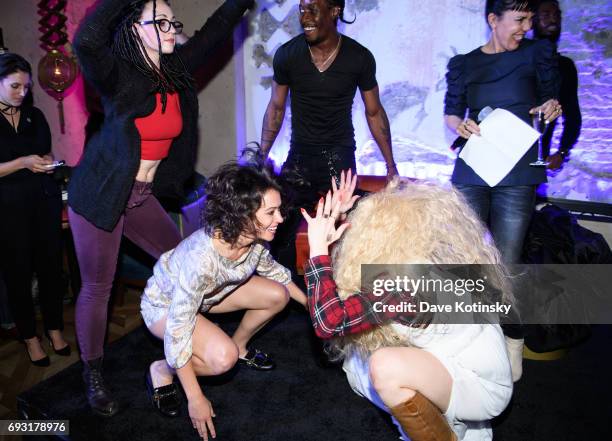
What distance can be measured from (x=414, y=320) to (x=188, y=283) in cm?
86

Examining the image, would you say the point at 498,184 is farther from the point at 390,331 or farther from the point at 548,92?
the point at 390,331

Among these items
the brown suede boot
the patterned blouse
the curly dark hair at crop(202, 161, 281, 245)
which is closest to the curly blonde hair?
the brown suede boot

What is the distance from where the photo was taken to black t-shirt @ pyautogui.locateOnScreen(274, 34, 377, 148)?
2.81 meters

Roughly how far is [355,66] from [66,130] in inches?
130

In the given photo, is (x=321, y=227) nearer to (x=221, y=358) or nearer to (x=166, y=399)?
(x=221, y=358)

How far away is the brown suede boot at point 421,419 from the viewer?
154 centimetres

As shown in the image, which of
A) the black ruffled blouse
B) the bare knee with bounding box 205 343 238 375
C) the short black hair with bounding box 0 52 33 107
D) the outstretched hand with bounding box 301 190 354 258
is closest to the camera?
the outstretched hand with bounding box 301 190 354 258

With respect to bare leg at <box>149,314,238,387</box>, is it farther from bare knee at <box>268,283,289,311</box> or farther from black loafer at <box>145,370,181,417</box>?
bare knee at <box>268,283,289,311</box>

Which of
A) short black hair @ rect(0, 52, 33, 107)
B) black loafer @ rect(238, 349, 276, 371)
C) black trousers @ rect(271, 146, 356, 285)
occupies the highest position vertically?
short black hair @ rect(0, 52, 33, 107)

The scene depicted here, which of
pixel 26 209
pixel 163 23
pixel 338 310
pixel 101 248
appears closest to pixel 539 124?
pixel 338 310

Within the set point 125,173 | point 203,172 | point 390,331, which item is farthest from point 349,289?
point 203,172

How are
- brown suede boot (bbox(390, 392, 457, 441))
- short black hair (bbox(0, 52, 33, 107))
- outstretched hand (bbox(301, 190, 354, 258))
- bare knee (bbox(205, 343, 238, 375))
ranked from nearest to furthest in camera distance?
brown suede boot (bbox(390, 392, 457, 441)), outstretched hand (bbox(301, 190, 354, 258)), bare knee (bbox(205, 343, 238, 375)), short black hair (bbox(0, 52, 33, 107))

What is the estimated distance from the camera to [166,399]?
7.23 feet

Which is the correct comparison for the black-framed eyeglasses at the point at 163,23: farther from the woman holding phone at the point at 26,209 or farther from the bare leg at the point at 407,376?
the bare leg at the point at 407,376
